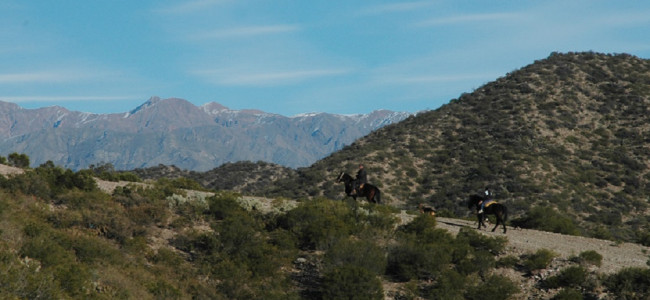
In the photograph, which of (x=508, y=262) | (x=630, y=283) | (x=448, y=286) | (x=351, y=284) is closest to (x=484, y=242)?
(x=508, y=262)

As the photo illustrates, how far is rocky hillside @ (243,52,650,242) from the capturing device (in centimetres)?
5094

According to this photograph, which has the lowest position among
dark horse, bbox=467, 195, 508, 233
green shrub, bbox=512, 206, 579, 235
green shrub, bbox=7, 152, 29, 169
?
green shrub, bbox=512, 206, 579, 235

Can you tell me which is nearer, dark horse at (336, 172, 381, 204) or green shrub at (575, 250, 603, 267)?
green shrub at (575, 250, 603, 267)

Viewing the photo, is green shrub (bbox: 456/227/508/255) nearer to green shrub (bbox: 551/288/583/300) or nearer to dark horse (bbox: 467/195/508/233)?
dark horse (bbox: 467/195/508/233)

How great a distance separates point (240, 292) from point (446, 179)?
139 feet

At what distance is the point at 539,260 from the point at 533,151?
42.7 meters

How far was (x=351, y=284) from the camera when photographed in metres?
18.1

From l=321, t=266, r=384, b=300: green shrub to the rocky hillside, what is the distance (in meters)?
26.0

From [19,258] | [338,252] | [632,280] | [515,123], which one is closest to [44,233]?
[19,258]

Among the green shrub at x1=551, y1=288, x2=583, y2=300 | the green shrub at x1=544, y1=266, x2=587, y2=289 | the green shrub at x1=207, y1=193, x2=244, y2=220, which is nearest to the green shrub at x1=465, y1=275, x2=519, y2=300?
the green shrub at x1=544, y1=266, x2=587, y2=289

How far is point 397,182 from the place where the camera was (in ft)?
191

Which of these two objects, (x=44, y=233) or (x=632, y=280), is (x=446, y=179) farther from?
(x=44, y=233)

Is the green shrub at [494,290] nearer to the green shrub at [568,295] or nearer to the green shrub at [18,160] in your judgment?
the green shrub at [568,295]

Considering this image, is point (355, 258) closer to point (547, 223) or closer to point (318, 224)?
point (318, 224)
